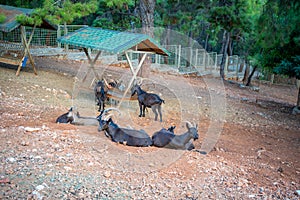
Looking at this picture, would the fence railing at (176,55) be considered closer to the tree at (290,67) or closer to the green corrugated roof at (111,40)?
the green corrugated roof at (111,40)

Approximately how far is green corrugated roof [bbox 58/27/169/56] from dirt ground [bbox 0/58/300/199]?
1.97 meters

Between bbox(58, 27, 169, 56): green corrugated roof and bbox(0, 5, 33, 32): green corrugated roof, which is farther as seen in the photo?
bbox(0, 5, 33, 32): green corrugated roof

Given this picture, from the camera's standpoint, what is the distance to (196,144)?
7594 millimetres

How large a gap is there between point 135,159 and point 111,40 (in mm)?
4268

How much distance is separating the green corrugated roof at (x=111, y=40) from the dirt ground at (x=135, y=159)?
1973 millimetres

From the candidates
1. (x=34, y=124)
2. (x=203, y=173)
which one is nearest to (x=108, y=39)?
(x=34, y=124)

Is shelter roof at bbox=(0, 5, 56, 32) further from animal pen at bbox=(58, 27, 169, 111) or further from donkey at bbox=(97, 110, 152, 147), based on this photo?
donkey at bbox=(97, 110, 152, 147)

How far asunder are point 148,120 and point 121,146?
9.28 ft

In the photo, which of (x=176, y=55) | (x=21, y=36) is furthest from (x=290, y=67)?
(x=176, y=55)

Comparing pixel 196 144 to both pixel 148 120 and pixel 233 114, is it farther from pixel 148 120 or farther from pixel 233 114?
pixel 233 114

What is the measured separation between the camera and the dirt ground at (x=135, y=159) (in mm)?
4617

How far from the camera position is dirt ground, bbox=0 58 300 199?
4617mm

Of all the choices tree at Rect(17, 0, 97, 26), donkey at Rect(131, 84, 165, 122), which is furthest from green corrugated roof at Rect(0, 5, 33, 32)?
donkey at Rect(131, 84, 165, 122)

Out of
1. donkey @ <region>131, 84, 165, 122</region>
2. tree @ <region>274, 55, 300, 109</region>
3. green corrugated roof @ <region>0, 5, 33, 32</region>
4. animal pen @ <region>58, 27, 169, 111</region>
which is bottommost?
donkey @ <region>131, 84, 165, 122</region>
